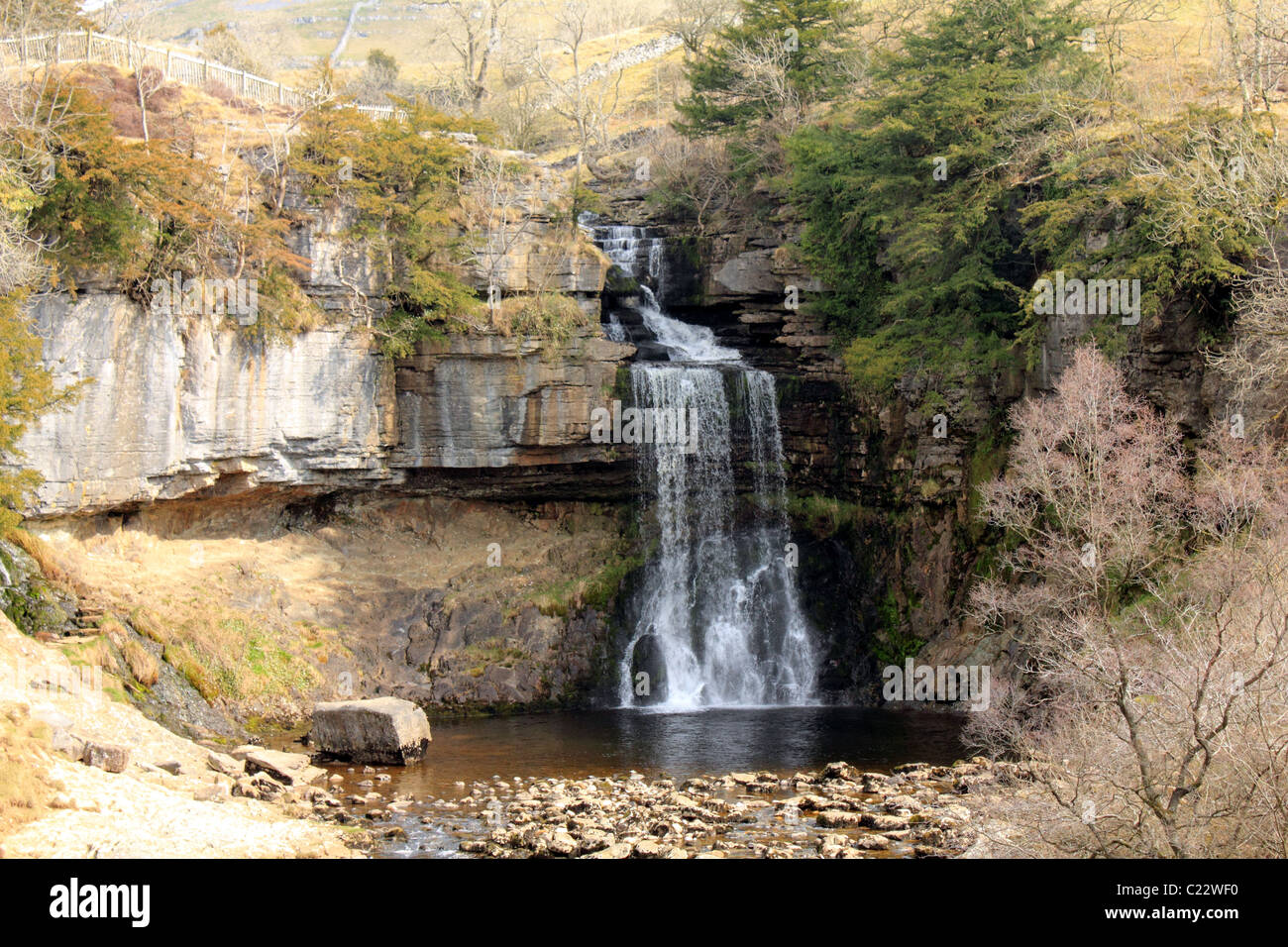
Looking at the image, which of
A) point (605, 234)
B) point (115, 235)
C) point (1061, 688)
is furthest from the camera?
point (605, 234)

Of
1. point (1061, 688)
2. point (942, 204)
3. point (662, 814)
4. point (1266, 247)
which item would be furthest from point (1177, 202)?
point (662, 814)

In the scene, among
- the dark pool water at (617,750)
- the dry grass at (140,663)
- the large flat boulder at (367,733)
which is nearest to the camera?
the dark pool water at (617,750)

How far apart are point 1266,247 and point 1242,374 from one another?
3.20 metres

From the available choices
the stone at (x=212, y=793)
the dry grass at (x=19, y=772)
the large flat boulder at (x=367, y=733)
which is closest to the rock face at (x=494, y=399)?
the large flat boulder at (x=367, y=733)

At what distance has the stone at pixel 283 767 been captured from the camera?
818 inches

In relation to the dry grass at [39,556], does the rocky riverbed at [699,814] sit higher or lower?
lower

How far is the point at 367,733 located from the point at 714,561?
13.0 m

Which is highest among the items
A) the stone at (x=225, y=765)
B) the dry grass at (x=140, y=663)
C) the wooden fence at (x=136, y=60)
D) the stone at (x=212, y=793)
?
the wooden fence at (x=136, y=60)

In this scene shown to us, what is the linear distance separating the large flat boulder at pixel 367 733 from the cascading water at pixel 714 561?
9158mm

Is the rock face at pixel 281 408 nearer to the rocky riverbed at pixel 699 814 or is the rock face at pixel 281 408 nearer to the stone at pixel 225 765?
the stone at pixel 225 765

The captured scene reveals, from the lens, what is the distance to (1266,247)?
24484 mm

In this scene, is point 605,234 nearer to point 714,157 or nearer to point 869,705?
point 714,157

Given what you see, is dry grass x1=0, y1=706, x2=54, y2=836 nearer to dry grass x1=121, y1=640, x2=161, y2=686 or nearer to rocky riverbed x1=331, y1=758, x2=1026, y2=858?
rocky riverbed x1=331, y1=758, x2=1026, y2=858

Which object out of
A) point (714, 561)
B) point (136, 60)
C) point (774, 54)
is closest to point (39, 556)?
point (136, 60)
